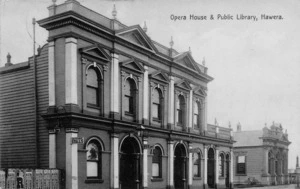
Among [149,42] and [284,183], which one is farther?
[284,183]

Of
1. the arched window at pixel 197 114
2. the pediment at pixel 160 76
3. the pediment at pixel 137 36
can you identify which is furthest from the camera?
the arched window at pixel 197 114

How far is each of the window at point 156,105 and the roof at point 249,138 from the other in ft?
96.1

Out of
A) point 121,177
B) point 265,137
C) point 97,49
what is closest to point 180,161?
point 121,177

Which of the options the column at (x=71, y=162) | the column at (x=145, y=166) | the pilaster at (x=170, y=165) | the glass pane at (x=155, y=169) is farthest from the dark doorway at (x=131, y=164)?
the column at (x=71, y=162)

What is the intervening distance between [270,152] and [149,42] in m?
33.6

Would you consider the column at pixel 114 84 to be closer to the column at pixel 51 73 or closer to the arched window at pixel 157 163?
the column at pixel 51 73

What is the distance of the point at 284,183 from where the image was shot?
53.5 m

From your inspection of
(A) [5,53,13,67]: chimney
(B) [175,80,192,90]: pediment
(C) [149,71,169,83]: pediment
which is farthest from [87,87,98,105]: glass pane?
(B) [175,80,192,90]: pediment

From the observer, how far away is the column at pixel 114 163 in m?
19.1

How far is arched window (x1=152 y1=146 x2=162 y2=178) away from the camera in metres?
23.4

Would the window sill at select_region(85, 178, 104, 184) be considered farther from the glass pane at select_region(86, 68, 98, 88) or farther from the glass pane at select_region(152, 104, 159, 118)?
the glass pane at select_region(152, 104, 159, 118)

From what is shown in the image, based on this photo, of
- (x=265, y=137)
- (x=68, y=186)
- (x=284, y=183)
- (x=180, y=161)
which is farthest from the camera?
(x=284, y=183)

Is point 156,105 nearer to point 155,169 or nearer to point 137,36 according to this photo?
point 155,169

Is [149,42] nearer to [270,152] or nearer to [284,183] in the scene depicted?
[270,152]
